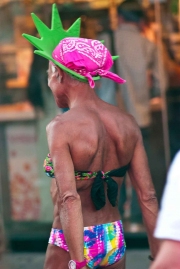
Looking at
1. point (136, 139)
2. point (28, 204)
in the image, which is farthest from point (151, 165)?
point (136, 139)

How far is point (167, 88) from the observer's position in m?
7.24

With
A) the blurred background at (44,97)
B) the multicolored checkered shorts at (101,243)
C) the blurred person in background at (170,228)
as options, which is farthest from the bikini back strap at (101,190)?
the blurred background at (44,97)

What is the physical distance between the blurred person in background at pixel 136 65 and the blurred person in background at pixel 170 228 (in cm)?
504

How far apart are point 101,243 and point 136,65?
383 centimetres

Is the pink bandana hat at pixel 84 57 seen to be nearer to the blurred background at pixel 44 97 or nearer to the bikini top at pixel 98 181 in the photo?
the bikini top at pixel 98 181

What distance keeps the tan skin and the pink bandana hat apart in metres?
0.08

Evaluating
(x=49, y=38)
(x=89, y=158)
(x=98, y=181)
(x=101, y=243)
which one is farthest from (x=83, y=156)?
(x=49, y=38)

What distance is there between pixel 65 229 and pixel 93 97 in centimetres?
74

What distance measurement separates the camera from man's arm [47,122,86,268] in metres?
3.35

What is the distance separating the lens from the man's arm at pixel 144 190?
A: 3.74m

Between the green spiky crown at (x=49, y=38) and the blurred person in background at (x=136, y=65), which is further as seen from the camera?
the blurred person in background at (x=136, y=65)

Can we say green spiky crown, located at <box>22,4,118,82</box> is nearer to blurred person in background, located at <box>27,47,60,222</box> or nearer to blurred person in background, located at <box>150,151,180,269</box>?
blurred person in background, located at <box>150,151,180,269</box>

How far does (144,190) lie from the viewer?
12.3ft

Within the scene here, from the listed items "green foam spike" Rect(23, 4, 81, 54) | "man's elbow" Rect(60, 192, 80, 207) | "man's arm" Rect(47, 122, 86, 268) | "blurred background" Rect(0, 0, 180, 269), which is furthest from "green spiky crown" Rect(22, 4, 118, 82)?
"blurred background" Rect(0, 0, 180, 269)
